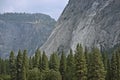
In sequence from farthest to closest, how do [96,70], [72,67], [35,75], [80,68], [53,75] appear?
[35,75], [53,75], [72,67], [80,68], [96,70]

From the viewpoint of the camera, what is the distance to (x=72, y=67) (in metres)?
122

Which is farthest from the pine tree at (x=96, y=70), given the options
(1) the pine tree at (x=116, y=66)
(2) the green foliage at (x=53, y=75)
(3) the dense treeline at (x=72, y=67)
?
(2) the green foliage at (x=53, y=75)

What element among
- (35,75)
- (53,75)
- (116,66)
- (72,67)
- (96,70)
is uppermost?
(72,67)

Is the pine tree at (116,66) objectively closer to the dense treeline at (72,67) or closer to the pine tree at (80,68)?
the dense treeline at (72,67)

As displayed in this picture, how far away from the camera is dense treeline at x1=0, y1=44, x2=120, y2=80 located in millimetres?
95812

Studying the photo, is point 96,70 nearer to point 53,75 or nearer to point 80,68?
point 80,68

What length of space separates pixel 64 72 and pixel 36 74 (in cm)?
1453

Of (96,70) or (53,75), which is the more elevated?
(53,75)

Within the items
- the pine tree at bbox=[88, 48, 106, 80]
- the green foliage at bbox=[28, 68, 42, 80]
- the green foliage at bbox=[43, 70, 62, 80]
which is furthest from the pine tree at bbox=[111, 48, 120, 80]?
the green foliage at bbox=[28, 68, 42, 80]

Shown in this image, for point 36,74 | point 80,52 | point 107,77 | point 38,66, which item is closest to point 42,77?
point 36,74

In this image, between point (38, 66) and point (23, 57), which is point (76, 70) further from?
point (38, 66)

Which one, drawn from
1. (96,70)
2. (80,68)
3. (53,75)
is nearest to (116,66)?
(80,68)

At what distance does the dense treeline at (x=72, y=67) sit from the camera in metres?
95.8

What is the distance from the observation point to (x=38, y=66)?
479 feet
